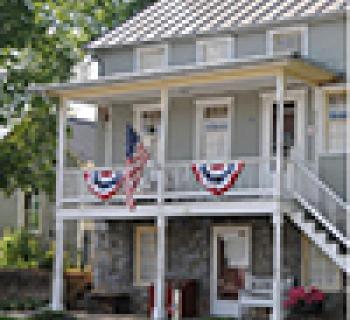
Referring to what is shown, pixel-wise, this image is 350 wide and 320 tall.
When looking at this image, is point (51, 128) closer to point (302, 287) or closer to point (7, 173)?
point (7, 173)

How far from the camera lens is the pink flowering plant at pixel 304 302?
31.9 metres

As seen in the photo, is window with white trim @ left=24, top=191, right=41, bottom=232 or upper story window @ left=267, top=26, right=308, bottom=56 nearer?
upper story window @ left=267, top=26, right=308, bottom=56

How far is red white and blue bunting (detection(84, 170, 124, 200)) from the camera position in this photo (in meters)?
34.5

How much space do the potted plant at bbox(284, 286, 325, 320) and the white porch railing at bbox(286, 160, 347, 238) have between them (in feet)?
5.40

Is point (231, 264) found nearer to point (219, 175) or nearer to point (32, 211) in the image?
point (219, 175)

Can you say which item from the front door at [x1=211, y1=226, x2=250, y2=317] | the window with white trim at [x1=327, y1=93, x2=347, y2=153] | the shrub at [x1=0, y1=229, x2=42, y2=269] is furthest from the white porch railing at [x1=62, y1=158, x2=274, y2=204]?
the shrub at [x1=0, y1=229, x2=42, y2=269]

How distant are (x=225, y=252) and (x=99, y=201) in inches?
147

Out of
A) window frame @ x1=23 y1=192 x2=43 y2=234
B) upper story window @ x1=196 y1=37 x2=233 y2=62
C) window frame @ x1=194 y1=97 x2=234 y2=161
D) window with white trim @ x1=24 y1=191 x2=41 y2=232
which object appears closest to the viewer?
window frame @ x1=194 y1=97 x2=234 y2=161

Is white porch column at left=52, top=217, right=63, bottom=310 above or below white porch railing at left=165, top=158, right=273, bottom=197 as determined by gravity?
below

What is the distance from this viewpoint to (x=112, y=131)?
38188 millimetres

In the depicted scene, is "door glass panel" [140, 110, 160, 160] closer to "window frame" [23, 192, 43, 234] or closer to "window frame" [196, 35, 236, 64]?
"window frame" [196, 35, 236, 64]

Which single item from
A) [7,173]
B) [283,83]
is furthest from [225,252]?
[7,173]

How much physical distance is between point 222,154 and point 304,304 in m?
5.65

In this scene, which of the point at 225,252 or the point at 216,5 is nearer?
the point at 225,252
